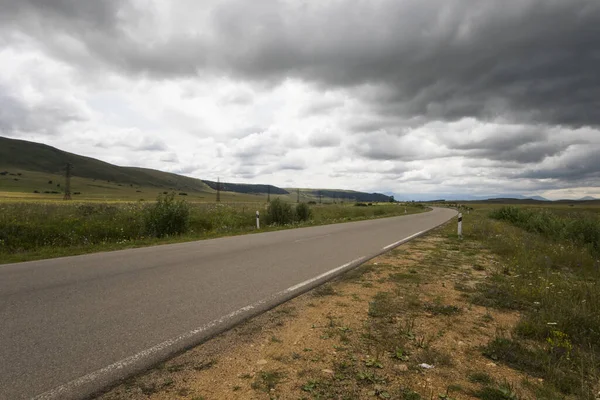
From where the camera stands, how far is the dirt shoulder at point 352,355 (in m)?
3.04

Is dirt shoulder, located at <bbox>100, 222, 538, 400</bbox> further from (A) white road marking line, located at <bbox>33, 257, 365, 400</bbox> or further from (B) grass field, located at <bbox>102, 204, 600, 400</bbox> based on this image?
(A) white road marking line, located at <bbox>33, 257, 365, 400</bbox>

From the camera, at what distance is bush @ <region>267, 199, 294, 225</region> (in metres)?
24.2

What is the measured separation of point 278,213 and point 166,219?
9508 mm

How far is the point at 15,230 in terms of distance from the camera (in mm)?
13000

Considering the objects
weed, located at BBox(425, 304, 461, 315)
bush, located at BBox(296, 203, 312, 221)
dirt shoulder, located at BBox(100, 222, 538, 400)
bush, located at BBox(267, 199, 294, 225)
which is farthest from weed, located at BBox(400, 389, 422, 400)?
bush, located at BBox(296, 203, 312, 221)

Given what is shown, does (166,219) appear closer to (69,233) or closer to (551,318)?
(69,233)

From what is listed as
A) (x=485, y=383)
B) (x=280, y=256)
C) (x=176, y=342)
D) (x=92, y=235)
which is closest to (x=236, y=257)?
(x=280, y=256)

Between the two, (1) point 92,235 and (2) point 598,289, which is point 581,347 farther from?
(1) point 92,235

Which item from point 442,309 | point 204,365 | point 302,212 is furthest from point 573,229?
point 204,365

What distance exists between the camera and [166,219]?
1630cm

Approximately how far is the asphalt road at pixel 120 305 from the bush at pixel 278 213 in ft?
47.0

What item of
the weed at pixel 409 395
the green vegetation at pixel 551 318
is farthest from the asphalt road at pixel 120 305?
the green vegetation at pixel 551 318

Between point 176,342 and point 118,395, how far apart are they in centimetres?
99

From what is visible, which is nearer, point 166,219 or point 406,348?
point 406,348
